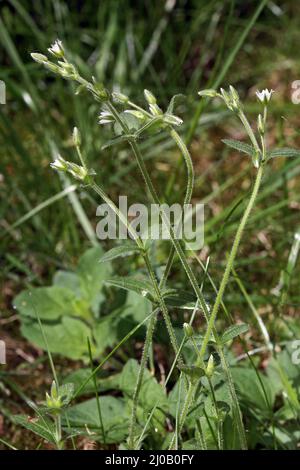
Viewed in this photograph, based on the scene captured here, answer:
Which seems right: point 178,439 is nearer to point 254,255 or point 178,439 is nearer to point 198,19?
point 254,255

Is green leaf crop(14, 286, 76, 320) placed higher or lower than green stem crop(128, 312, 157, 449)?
higher

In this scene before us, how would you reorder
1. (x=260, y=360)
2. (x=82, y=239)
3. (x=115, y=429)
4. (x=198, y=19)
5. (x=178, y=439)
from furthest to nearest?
(x=198, y=19)
(x=82, y=239)
(x=260, y=360)
(x=115, y=429)
(x=178, y=439)

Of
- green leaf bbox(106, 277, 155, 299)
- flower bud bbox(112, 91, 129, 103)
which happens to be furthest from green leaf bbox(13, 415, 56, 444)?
flower bud bbox(112, 91, 129, 103)

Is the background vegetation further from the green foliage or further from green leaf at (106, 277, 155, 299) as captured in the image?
green leaf at (106, 277, 155, 299)

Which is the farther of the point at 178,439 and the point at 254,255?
the point at 254,255

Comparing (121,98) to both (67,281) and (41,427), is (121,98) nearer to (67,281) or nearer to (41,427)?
(41,427)

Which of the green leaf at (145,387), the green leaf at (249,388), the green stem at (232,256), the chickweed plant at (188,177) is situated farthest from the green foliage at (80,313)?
the green stem at (232,256)

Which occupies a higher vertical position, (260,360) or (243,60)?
(243,60)
